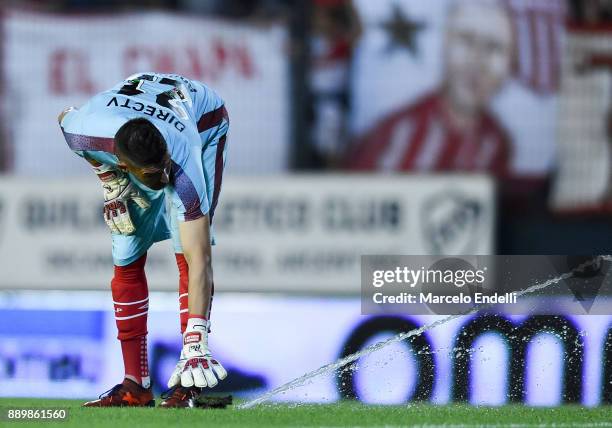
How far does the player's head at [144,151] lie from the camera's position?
7.12 metres

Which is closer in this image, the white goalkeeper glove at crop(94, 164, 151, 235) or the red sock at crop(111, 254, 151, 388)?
the white goalkeeper glove at crop(94, 164, 151, 235)

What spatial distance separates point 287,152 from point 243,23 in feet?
3.98

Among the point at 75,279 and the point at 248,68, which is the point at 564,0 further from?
the point at 75,279

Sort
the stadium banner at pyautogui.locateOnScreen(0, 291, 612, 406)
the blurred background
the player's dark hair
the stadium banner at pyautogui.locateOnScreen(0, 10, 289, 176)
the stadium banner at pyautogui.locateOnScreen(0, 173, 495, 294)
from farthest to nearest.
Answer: the stadium banner at pyautogui.locateOnScreen(0, 10, 289, 176) < the blurred background < the stadium banner at pyautogui.locateOnScreen(0, 173, 495, 294) < the stadium banner at pyautogui.locateOnScreen(0, 291, 612, 406) < the player's dark hair

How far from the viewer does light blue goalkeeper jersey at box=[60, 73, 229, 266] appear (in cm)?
727

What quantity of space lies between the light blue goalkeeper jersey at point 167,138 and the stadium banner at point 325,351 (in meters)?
1.39

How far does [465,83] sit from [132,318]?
6579mm

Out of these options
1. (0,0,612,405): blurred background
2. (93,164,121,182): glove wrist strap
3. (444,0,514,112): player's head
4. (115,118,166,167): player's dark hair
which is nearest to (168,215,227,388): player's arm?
(115,118,166,167): player's dark hair

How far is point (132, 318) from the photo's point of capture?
8.06 metres

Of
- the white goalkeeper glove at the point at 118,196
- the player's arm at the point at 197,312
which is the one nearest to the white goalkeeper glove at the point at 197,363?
the player's arm at the point at 197,312

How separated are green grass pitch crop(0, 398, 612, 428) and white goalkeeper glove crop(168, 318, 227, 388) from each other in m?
0.17

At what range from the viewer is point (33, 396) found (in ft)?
34.6

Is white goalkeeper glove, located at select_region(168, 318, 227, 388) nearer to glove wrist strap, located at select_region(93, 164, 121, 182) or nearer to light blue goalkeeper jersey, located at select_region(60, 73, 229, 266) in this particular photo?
light blue goalkeeper jersey, located at select_region(60, 73, 229, 266)

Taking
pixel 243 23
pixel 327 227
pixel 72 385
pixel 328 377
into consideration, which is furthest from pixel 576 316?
pixel 243 23
